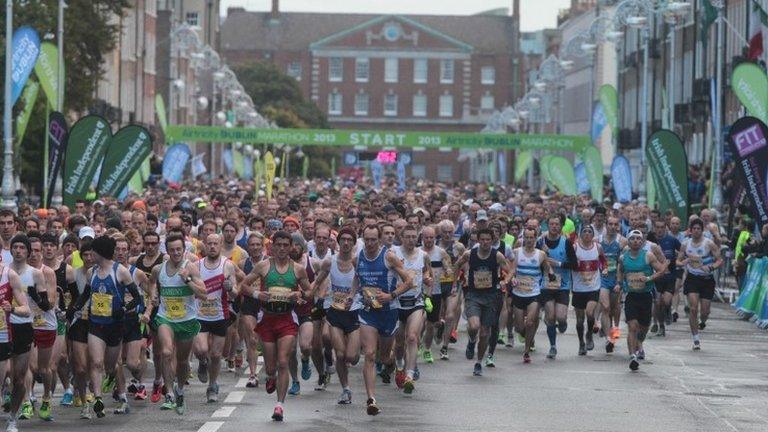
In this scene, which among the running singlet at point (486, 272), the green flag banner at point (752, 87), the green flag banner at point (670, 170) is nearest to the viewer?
the running singlet at point (486, 272)

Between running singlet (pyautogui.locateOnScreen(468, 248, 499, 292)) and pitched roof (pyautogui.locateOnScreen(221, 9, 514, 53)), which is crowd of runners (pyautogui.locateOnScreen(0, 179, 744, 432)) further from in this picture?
pitched roof (pyautogui.locateOnScreen(221, 9, 514, 53))

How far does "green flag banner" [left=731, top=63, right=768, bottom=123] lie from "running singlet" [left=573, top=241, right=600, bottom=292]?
31.8ft

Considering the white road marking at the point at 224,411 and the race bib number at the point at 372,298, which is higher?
the race bib number at the point at 372,298

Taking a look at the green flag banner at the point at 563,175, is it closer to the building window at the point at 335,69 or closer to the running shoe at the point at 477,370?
the running shoe at the point at 477,370

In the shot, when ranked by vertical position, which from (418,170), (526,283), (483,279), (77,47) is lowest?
(526,283)

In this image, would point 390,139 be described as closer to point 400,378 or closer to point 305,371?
point 305,371

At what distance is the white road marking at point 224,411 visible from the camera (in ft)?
53.2

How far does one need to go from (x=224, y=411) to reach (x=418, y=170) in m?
158

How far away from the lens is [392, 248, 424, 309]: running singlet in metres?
18.0

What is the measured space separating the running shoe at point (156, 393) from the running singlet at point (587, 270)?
7212 millimetres

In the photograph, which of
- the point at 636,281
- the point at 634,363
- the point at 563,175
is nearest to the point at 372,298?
the point at 634,363

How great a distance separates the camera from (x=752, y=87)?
32625 millimetres

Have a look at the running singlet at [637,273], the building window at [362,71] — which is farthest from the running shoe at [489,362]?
the building window at [362,71]

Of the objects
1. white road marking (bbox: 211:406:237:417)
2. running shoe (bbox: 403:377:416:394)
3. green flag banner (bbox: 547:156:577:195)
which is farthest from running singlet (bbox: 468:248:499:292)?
green flag banner (bbox: 547:156:577:195)
